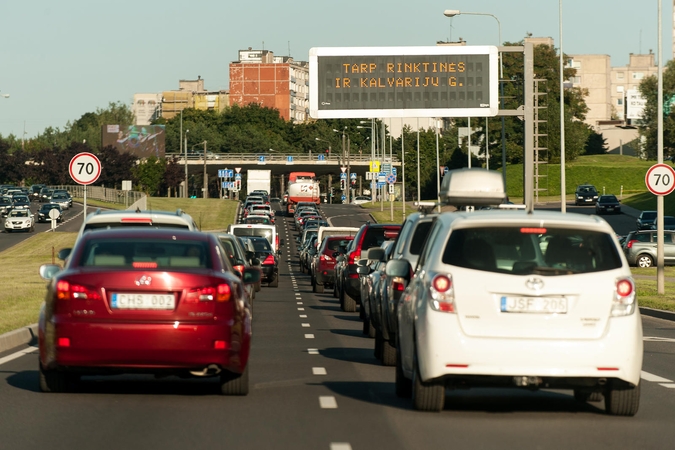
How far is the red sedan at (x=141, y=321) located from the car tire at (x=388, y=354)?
3932 mm

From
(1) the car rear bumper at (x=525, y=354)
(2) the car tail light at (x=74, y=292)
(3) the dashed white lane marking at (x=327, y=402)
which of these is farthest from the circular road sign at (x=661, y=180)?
(2) the car tail light at (x=74, y=292)

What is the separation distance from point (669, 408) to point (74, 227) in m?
74.4

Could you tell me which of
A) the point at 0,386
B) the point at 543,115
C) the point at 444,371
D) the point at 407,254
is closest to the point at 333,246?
the point at 407,254

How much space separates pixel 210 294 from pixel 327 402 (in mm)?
1394

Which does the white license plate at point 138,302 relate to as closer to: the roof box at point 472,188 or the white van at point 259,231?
the roof box at point 472,188

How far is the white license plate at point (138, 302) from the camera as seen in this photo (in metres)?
10.5

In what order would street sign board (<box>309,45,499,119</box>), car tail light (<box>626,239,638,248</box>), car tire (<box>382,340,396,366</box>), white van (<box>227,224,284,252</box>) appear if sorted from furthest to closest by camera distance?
car tail light (<box>626,239,638,248</box>), white van (<box>227,224,284,252</box>), street sign board (<box>309,45,499,119</box>), car tire (<box>382,340,396,366</box>)

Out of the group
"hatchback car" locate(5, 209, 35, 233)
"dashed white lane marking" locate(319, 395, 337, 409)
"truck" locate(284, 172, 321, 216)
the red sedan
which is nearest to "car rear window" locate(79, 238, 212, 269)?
the red sedan

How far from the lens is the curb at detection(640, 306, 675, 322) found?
2418cm

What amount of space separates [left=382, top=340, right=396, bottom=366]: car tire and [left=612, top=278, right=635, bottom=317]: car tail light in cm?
514

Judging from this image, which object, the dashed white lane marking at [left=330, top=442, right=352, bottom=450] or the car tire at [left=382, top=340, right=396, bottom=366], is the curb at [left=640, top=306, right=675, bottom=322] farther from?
the dashed white lane marking at [left=330, top=442, right=352, bottom=450]

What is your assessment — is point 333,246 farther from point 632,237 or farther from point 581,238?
point 581,238

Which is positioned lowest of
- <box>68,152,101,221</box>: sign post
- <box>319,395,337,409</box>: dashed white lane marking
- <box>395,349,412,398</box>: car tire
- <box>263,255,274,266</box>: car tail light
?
<box>263,255,274,266</box>: car tail light

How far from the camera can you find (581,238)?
9.86m
